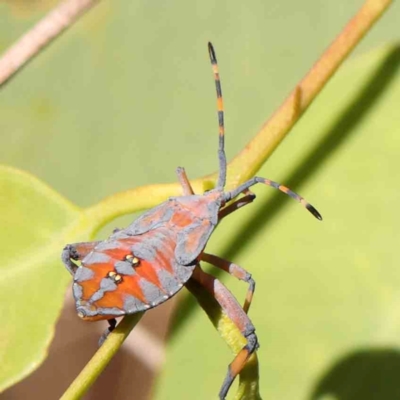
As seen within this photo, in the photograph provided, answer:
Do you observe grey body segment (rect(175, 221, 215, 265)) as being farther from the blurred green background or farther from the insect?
the blurred green background

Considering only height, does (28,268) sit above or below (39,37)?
below

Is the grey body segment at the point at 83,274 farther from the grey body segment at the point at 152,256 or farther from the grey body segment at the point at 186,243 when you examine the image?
the grey body segment at the point at 186,243

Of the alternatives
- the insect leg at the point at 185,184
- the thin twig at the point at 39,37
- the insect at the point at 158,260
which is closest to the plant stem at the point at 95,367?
the insect at the point at 158,260

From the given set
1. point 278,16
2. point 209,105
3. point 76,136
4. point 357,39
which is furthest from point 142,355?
point 357,39

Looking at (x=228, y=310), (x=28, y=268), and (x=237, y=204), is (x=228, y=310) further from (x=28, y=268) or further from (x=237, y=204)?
(x=28, y=268)

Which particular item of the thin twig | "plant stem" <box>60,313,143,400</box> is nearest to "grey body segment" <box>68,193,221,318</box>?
"plant stem" <box>60,313,143,400</box>

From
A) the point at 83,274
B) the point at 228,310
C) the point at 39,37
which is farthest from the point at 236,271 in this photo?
the point at 39,37
